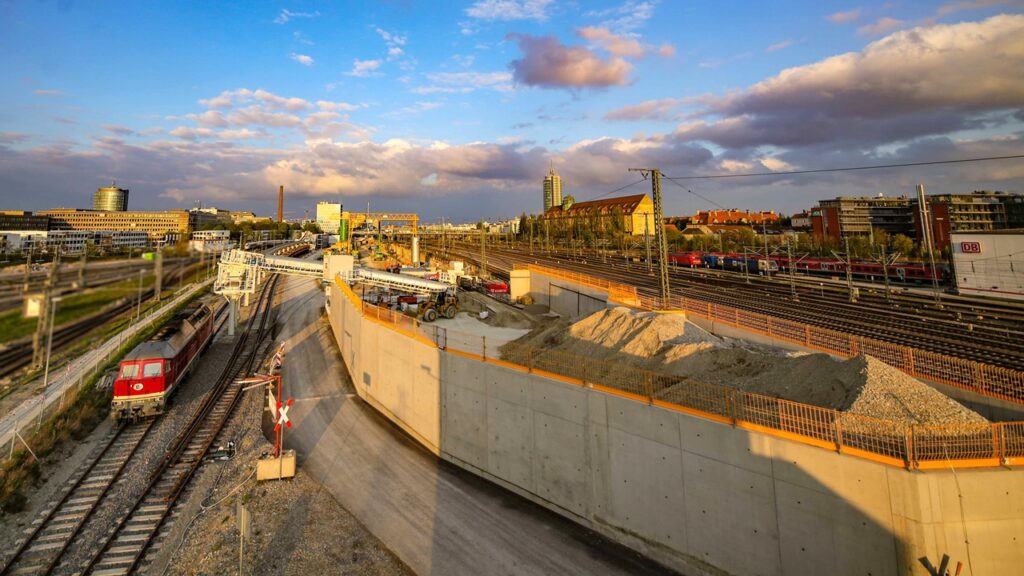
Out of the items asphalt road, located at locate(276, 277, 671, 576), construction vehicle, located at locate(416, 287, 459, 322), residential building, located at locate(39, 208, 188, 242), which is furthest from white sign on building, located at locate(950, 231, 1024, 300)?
residential building, located at locate(39, 208, 188, 242)

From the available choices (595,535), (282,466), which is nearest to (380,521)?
(282,466)

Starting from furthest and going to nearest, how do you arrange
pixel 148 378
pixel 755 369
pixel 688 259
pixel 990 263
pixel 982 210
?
pixel 982 210, pixel 688 259, pixel 990 263, pixel 148 378, pixel 755 369

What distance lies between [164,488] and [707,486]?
62.0ft

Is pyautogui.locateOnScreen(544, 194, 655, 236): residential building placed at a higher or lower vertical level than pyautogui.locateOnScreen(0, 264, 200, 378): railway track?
higher

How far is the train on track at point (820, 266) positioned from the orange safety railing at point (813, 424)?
1520 inches

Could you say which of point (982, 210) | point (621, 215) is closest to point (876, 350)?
point (621, 215)

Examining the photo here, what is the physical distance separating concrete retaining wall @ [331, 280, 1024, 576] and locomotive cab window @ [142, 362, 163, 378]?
47.7 ft

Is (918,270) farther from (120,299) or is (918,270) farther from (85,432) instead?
(85,432)

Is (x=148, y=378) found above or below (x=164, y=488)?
above

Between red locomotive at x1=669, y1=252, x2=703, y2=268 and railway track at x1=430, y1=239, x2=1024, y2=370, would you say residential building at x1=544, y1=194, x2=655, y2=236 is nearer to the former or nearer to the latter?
red locomotive at x1=669, y1=252, x2=703, y2=268

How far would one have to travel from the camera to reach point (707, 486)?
34.1ft

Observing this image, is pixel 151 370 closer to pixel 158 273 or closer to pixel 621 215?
pixel 158 273

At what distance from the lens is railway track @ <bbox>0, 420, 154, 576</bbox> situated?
1160 cm

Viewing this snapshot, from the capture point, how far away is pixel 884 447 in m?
8.77
